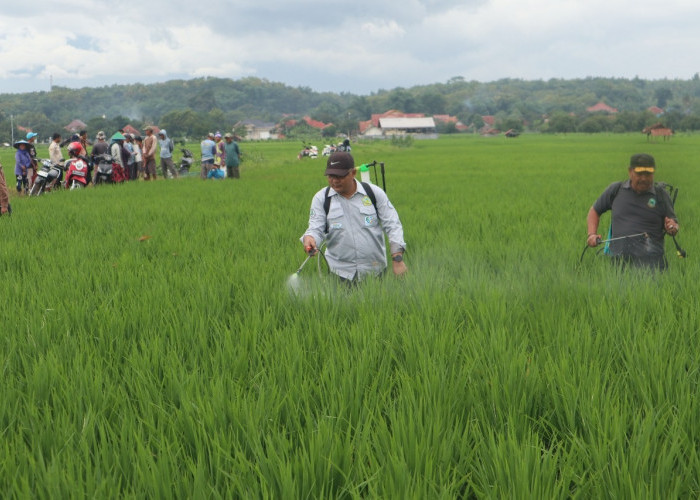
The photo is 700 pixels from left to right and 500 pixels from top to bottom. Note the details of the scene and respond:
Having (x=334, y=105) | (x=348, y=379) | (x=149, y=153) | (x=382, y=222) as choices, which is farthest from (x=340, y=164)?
(x=334, y=105)

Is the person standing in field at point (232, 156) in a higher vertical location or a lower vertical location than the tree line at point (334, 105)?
lower

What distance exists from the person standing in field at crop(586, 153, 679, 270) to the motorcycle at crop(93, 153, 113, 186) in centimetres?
1212

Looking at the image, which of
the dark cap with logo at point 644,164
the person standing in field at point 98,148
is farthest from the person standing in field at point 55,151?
the dark cap with logo at point 644,164

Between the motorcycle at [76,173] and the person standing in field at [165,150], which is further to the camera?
the person standing in field at [165,150]

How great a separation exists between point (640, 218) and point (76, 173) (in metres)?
11.5

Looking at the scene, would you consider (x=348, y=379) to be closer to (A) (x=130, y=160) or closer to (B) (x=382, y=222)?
(B) (x=382, y=222)

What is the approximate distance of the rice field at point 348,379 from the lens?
1596 millimetres

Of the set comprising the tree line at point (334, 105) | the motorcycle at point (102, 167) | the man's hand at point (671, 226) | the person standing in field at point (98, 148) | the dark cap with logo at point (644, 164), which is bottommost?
the man's hand at point (671, 226)

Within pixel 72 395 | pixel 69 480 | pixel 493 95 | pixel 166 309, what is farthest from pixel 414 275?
pixel 493 95

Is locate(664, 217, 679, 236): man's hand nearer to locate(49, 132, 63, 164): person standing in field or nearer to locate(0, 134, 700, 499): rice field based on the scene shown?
locate(0, 134, 700, 499): rice field

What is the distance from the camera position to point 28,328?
2941 mm

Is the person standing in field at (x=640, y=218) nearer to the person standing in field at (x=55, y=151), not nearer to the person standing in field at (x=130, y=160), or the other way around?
the person standing in field at (x=55, y=151)

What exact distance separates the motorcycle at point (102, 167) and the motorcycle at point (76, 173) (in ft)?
3.27

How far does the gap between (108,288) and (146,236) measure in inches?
92.4
